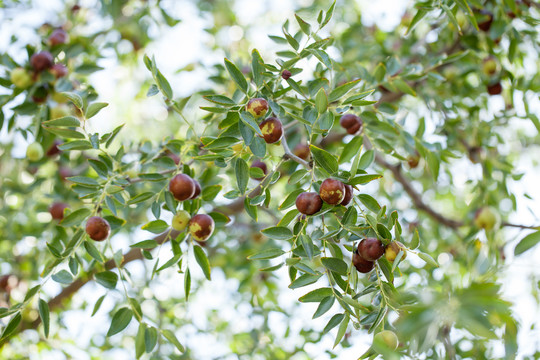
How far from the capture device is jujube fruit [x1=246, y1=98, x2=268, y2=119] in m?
1.45

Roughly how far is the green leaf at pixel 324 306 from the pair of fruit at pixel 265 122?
52 centimetres

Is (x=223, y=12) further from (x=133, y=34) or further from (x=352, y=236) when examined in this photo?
(x=352, y=236)

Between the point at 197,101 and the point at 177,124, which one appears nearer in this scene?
the point at 197,101

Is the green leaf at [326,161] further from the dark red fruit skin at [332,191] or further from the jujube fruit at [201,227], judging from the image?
the jujube fruit at [201,227]

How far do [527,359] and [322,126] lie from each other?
1439 mm

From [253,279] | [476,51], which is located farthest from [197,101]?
[476,51]

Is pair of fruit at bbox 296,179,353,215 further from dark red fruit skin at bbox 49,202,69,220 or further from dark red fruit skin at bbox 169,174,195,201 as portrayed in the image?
dark red fruit skin at bbox 49,202,69,220

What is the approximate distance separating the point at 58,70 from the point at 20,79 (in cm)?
18

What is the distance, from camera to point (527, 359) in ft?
6.63

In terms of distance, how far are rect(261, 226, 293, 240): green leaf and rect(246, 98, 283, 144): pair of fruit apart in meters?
0.28

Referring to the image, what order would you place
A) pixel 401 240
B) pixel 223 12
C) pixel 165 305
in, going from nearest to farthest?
pixel 401 240 < pixel 165 305 < pixel 223 12

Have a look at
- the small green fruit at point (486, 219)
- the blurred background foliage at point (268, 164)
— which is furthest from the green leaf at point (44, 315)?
the small green fruit at point (486, 219)

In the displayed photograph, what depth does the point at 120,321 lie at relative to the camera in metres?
1.72

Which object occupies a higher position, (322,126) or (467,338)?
(322,126)
